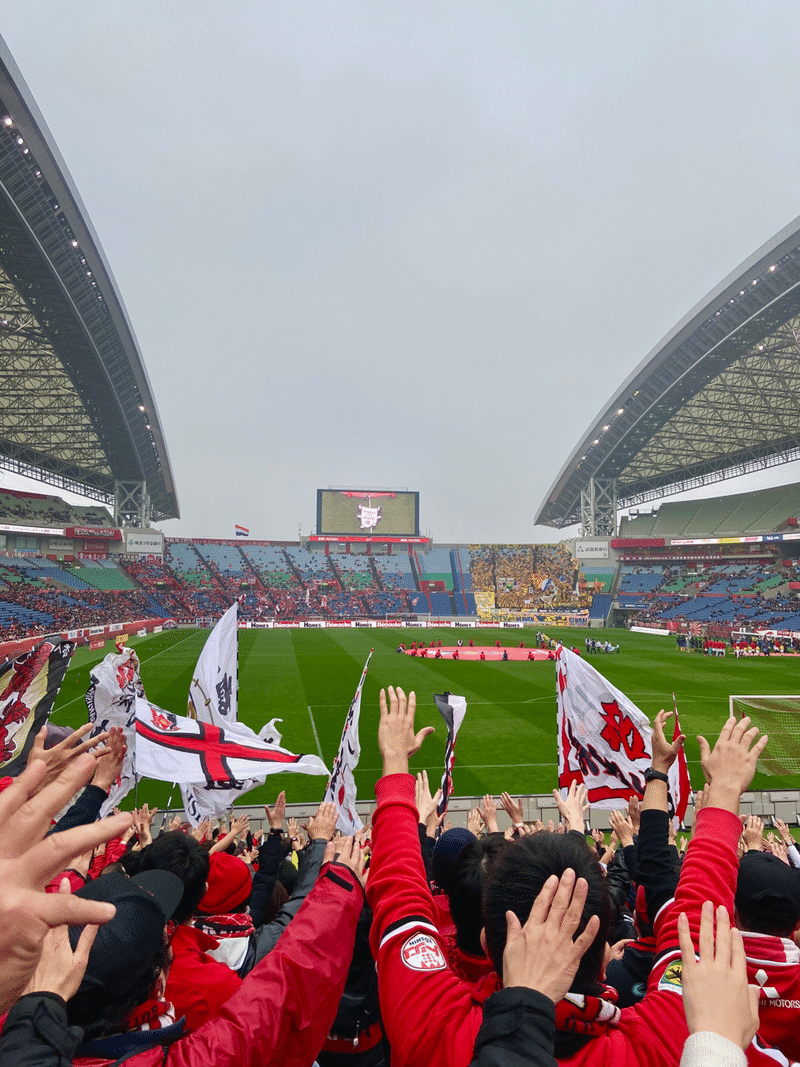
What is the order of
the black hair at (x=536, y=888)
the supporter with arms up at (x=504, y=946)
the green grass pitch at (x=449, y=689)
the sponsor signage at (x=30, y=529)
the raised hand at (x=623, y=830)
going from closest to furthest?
1. the supporter with arms up at (x=504, y=946)
2. the black hair at (x=536, y=888)
3. the raised hand at (x=623, y=830)
4. the green grass pitch at (x=449, y=689)
5. the sponsor signage at (x=30, y=529)

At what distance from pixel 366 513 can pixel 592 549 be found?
96.4ft

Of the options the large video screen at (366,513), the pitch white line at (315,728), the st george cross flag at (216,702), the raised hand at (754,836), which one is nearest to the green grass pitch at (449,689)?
the pitch white line at (315,728)

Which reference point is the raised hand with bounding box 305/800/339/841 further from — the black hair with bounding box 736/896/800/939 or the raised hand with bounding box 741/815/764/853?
the raised hand with bounding box 741/815/764/853

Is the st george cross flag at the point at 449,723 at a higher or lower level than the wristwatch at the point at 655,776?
lower

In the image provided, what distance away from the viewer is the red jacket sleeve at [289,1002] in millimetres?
1632

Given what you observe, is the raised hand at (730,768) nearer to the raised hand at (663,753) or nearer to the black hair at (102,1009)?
the raised hand at (663,753)

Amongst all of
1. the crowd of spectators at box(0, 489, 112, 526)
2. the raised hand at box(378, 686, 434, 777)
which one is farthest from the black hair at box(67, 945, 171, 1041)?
the crowd of spectators at box(0, 489, 112, 526)

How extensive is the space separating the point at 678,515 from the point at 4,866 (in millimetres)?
79391

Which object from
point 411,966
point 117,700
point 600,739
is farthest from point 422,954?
point 117,700

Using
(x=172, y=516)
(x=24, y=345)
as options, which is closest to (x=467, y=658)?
(x=24, y=345)

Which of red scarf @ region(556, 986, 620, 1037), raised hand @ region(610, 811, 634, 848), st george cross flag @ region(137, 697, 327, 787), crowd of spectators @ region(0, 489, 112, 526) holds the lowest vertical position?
raised hand @ region(610, 811, 634, 848)

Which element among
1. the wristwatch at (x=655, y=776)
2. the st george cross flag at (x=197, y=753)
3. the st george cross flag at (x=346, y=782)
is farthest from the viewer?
the st george cross flag at (x=197, y=753)

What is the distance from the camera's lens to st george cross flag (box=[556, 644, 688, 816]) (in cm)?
652

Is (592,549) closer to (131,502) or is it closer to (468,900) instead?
(131,502)
